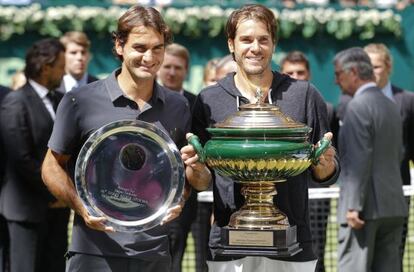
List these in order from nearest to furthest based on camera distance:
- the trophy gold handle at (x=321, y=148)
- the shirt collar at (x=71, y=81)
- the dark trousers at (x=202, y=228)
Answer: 1. the trophy gold handle at (x=321, y=148)
2. the dark trousers at (x=202, y=228)
3. the shirt collar at (x=71, y=81)

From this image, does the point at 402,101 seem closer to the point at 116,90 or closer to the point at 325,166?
the point at 325,166

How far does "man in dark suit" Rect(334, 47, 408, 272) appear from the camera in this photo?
7.31 m

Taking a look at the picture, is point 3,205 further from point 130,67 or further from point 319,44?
point 319,44

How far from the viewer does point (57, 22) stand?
12172 mm

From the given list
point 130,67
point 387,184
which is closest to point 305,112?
point 130,67

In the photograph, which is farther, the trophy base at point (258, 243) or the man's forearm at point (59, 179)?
the man's forearm at point (59, 179)

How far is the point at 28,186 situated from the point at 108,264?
2800 millimetres

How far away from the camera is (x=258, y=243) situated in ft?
14.2

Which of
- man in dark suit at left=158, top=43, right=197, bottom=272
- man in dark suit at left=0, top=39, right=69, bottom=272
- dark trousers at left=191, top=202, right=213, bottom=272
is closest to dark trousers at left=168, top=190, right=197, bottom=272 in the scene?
man in dark suit at left=158, top=43, right=197, bottom=272

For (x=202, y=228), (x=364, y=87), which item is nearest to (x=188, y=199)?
(x=202, y=228)

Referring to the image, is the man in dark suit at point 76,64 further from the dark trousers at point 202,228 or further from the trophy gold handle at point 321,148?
the trophy gold handle at point 321,148

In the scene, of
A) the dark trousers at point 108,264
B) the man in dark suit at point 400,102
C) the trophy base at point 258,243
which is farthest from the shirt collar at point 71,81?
the trophy base at point 258,243

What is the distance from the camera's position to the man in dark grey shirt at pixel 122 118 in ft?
15.3

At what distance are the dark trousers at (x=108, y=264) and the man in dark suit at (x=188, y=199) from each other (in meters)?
1.86
